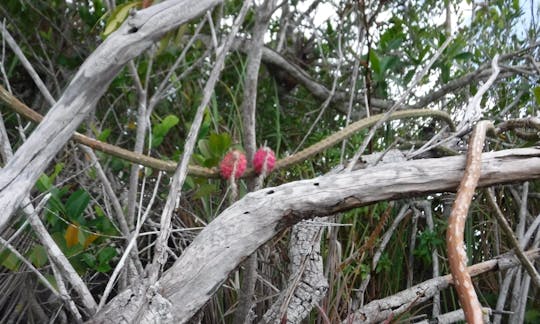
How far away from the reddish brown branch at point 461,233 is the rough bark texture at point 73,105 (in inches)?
19.6

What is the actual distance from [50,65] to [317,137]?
0.84m

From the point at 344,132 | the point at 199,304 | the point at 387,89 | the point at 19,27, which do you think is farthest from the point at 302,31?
the point at 199,304

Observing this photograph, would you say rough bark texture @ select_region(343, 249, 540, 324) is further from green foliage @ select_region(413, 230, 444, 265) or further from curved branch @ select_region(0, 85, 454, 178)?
curved branch @ select_region(0, 85, 454, 178)

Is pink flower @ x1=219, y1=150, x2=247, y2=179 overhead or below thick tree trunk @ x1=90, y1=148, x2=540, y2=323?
overhead

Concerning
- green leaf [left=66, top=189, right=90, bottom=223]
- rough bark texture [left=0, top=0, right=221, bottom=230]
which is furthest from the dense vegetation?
rough bark texture [left=0, top=0, right=221, bottom=230]

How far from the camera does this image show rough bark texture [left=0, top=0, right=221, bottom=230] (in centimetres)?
76

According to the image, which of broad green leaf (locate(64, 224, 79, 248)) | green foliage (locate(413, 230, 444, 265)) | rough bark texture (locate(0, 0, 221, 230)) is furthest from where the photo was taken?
green foliage (locate(413, 230, 444, 265))

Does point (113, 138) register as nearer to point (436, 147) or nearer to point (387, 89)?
point (387, 89)

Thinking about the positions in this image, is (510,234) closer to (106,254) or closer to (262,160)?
(262,160)

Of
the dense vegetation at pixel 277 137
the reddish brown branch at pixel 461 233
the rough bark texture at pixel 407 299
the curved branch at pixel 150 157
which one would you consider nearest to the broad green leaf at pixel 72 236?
the dense vegetation at pixel 277 137

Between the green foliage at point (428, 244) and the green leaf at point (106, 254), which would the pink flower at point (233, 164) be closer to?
the green leaf at point (106, 254)

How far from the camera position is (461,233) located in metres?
0.88

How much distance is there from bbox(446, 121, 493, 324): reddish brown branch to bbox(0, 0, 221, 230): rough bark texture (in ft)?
1.63

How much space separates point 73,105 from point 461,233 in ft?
1.80
